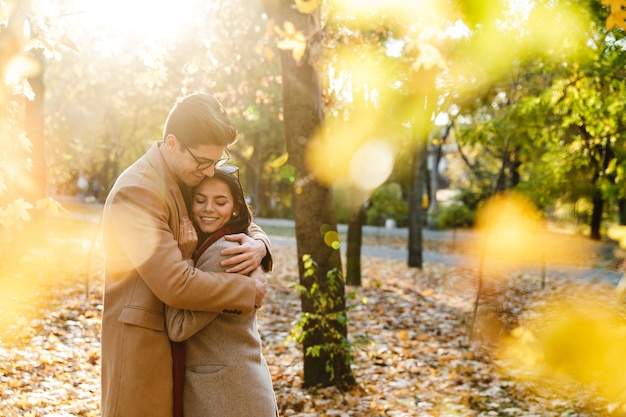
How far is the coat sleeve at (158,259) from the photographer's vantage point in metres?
2.44

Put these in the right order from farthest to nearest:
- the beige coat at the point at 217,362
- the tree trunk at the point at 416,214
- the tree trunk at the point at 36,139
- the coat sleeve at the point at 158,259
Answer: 1. the tree trunk at the point at 416,214
2. the tree trunk at the point at 36,139
3. the beige coat at the point at 217,362
4. the coat sleeve at the point at 158,259

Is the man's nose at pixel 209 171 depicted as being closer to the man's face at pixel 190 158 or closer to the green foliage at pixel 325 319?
the man's face at pixel 190 158

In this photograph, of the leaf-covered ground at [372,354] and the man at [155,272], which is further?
the leaf-covered ground at [372,354]

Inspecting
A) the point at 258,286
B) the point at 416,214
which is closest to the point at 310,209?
the point at 258,286

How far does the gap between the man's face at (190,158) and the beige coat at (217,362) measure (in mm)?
361

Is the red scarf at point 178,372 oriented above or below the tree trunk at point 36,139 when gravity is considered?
below

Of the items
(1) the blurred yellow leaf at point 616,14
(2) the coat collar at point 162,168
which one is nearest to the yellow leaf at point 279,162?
(2) the coat collar at point 162,168

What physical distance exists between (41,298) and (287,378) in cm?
602

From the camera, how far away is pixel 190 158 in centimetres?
266

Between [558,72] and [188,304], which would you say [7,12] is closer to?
[188,304]

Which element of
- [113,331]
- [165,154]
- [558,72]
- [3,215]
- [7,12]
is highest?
[558,72]

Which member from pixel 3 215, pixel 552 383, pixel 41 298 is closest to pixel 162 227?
pixel 3 215

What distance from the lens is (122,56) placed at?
25734 millimetres

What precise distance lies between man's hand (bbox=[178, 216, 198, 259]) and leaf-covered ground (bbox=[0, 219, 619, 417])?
108 inches
